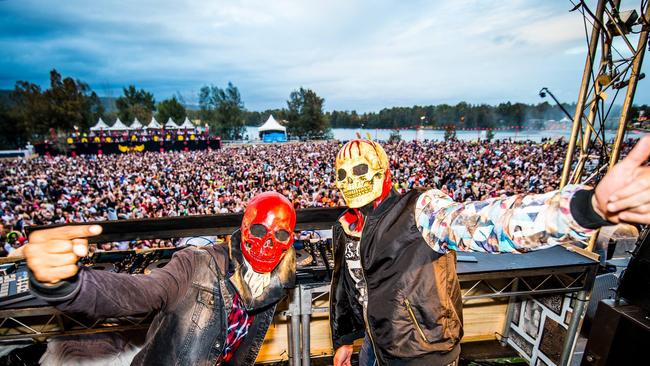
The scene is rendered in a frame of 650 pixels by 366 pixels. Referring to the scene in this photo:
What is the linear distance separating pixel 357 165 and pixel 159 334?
174cm

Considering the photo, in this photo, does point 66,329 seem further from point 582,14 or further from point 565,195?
point 582,14

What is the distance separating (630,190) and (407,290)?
1.11 meters

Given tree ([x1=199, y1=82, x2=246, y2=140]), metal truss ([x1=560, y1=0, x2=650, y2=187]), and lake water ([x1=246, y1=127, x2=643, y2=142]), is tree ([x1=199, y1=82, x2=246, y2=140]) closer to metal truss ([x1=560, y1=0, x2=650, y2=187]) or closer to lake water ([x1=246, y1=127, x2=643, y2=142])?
lake water ([x1=246, y1=127, x2=643, y2=142])

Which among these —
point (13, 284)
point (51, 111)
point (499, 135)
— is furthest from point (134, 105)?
point (499, 135)

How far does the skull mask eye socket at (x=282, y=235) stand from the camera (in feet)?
6.64

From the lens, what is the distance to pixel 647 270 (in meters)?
2.59

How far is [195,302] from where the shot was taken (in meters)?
1.87

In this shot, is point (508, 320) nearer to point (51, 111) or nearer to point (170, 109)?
point (51, 111)

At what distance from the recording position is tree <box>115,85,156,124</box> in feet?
211

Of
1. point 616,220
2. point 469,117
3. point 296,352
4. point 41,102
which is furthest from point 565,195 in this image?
point 469,117

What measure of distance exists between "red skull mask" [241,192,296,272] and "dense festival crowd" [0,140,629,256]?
27.2 feet

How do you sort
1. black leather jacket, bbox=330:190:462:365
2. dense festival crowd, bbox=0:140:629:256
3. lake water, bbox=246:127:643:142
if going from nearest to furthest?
black leather jacket, bbox=330:190:462:365, dense festival crowd, bbox=0:140:629:256, lake water, bbox=246:127:643:142

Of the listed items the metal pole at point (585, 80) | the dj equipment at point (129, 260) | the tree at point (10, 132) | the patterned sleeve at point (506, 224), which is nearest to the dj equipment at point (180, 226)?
the dj equipment at point (129, 260)

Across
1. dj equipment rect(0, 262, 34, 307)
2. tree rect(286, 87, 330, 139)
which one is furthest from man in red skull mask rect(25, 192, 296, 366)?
tree rect(286, 87, 330, 139)
